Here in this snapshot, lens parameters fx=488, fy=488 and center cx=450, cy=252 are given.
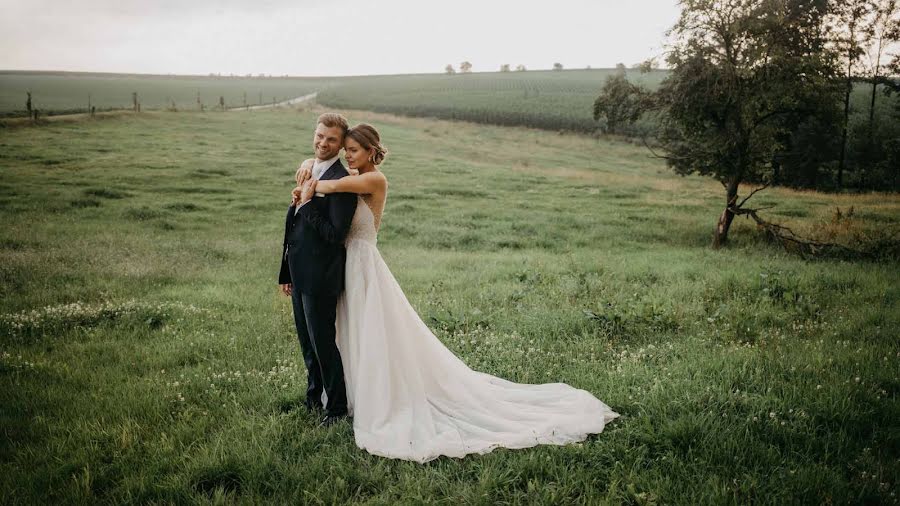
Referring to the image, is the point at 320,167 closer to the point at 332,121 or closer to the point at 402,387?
the point at 332,121

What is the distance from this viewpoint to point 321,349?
5.06 metres

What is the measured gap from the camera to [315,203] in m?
4.81

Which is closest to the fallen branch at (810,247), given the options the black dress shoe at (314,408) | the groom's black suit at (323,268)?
the groom's black suit at (323,268)

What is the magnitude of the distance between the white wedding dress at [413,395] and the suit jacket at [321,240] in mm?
194

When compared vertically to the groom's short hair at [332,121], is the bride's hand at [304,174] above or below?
below

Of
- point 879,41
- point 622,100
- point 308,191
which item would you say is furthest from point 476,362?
point 879,41

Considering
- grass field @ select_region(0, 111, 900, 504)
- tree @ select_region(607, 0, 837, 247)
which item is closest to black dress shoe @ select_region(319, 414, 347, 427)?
grass field @ select_region(0, 111, 900, 504)

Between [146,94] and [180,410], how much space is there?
116m

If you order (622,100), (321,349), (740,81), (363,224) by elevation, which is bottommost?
(321,349)

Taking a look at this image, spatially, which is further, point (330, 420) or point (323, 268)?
point (330, 420)

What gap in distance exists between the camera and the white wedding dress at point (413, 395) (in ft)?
15.4

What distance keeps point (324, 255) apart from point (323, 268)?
13cm

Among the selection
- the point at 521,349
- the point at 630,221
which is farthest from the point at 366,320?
the point at 630,221

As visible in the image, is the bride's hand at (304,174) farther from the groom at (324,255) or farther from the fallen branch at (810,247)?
the fallen branch at (810,247)
